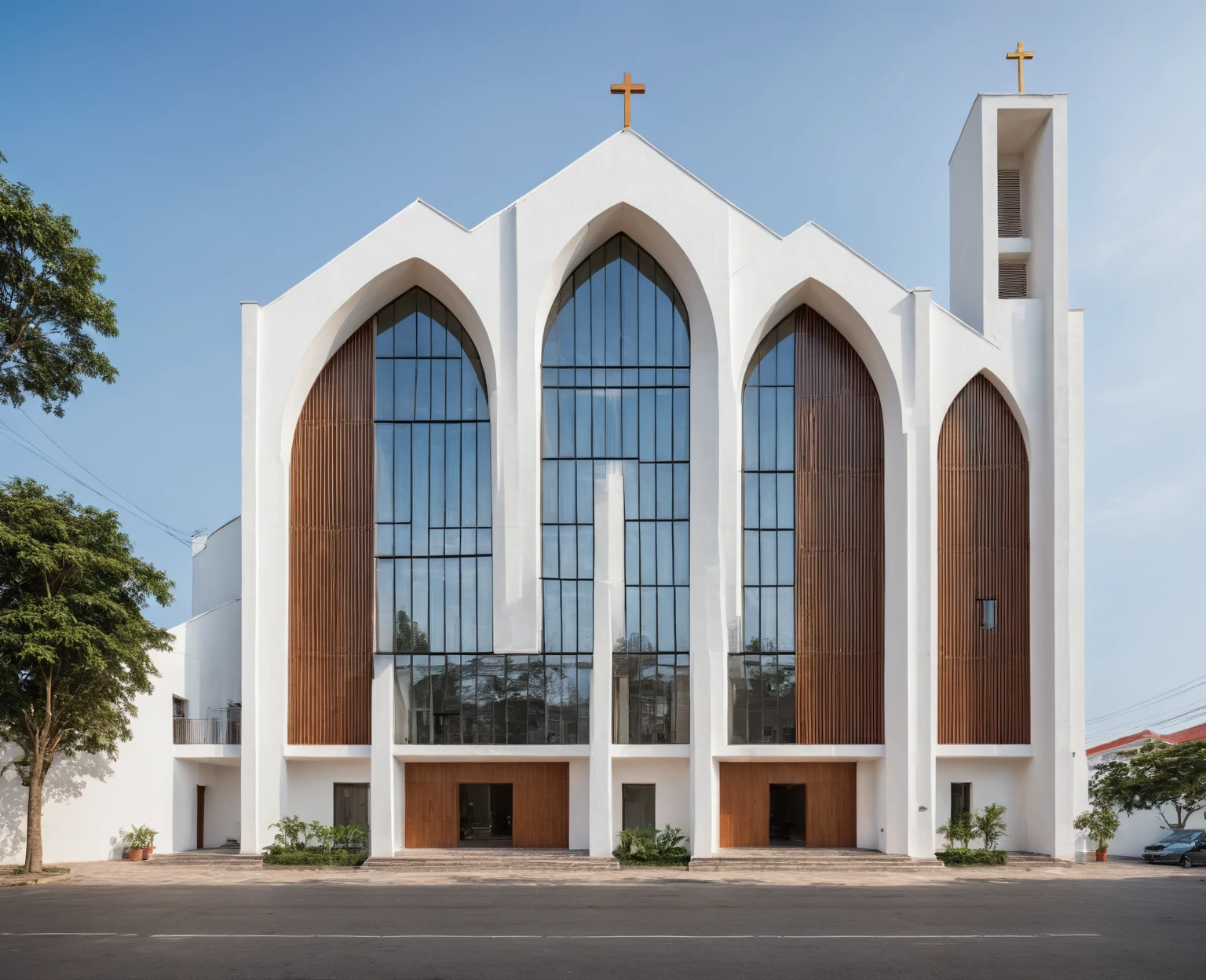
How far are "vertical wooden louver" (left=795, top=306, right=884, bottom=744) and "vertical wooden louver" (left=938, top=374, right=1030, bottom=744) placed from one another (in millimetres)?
1560

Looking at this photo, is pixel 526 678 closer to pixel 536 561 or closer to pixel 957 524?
pixel 536 561

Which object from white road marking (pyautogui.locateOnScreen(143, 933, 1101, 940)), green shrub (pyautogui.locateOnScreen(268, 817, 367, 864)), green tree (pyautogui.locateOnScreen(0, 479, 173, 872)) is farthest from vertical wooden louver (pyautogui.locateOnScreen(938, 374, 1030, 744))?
green tree (pyautogui.locateOnScreen(0, 479, 173, 872))

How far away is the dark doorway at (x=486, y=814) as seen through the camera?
24812 mm

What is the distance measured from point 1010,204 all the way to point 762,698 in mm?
14116

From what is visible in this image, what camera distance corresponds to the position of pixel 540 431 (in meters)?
25.1

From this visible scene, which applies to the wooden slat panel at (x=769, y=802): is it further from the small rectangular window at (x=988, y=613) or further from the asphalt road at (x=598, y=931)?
the asphalt road at (x=598, y=931)

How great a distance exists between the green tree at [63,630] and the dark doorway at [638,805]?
10.8 m

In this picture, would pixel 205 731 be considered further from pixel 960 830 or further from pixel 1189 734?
pixel 1189 734

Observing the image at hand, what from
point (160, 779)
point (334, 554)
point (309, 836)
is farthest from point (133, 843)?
point (334, 554)

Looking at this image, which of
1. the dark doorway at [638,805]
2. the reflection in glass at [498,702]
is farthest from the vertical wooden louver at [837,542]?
the reflection in glass at [498,702]

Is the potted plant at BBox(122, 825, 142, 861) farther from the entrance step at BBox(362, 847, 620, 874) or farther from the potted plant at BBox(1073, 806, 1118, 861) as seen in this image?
the potted plant at BBox(1073, 806, 1118, 861)

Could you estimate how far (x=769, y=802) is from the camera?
25109mm

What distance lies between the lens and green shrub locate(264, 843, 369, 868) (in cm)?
2272

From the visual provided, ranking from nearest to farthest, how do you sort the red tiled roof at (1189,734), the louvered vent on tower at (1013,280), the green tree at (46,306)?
the green tree at (46,306)
the louvered vent on tower at (1013,280)
the red tiled roof at (1189,734)
